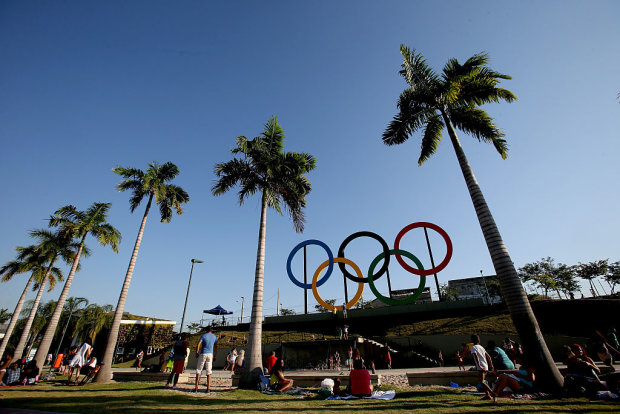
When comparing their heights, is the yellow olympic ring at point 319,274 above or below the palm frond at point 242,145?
below

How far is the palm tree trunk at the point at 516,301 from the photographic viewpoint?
294 inches

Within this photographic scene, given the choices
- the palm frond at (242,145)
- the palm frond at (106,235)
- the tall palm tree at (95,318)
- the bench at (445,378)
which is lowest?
the bench at (445,378)

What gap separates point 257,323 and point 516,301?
949cm

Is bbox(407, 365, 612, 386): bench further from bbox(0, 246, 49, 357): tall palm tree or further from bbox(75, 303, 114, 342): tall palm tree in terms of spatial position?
bbox(75, 303, 114, 342): tall palm tree

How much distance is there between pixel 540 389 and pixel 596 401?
1.49 metres

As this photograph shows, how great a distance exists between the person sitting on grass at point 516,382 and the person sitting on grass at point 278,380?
6.09m

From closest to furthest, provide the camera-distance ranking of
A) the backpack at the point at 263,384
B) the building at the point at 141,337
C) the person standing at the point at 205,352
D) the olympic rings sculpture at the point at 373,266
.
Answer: the person standing at the point at 205,352, the backpack at the point at 263,384, the olympic rings sculpture at the point at 373,266, the building at the point at 141,337

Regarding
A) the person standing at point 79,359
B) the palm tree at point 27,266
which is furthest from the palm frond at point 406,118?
the palm tree at point 27,266

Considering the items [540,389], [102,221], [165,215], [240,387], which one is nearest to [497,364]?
[540,389]

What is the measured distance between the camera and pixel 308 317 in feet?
111

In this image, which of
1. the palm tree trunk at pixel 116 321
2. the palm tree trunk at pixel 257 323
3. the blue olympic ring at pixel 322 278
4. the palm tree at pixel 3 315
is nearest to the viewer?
the palm tree trunk at pixel 257 323

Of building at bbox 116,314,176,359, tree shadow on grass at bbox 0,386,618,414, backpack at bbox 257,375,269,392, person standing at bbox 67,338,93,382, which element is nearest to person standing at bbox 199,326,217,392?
tree shadow on grass at bbox 0,386,618,414

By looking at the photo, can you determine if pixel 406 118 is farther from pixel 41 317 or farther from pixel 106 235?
pixel 41 317

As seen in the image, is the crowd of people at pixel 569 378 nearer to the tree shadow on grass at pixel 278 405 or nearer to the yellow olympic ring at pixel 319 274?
the tree shadow on grass at pixel 278 405
